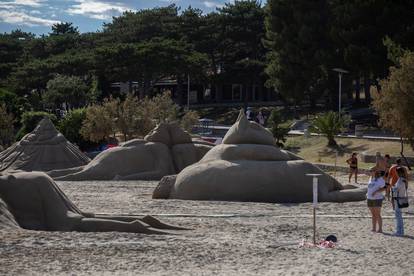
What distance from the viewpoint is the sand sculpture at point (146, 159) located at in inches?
1088

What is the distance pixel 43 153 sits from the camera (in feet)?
105

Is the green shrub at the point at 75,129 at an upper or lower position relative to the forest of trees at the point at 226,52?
lower

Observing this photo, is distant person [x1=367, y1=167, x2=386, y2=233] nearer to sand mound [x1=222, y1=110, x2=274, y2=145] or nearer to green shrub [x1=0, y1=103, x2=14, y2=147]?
sand mound [x1=222, y1=110, x2=274, y2=145]

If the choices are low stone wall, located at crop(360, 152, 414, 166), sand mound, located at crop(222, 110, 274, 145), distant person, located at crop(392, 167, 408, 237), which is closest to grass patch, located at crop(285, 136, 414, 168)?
low stone wall, located at crop(360, 152, 414, 166)

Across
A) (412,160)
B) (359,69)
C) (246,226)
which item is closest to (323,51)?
(359,69)

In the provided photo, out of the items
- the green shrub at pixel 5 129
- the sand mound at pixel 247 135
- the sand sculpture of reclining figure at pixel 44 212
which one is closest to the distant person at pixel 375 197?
the sand sculpture of reclining figure at pixel 44 212

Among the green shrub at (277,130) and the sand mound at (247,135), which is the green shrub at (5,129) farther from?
the sand mound at (247,135)

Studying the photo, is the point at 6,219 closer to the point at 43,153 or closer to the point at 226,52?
the point at 43,153

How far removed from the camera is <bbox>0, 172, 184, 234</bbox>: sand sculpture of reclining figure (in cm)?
1440

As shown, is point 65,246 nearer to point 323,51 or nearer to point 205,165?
point 205,165

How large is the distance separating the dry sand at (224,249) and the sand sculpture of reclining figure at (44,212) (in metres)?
0.56

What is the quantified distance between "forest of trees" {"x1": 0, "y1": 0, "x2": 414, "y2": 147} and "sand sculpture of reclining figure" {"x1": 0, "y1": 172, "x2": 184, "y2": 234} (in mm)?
25623

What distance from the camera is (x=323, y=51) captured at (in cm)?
4909

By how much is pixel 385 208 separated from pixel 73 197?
8.69m
